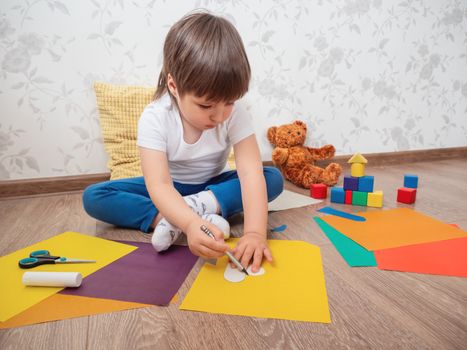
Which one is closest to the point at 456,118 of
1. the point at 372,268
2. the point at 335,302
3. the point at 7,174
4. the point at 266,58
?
the point at 266,58

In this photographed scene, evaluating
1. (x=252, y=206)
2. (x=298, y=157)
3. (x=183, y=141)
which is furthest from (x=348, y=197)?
(x=183, y=141)

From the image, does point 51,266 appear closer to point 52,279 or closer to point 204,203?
point 52,279

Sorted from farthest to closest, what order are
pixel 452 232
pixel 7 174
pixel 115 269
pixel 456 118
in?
pixel 456 118 → pixel 7 174 → pixel 452 232 → pixel 115 269

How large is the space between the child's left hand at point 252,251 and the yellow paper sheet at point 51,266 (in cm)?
26

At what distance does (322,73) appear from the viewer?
1662 mm

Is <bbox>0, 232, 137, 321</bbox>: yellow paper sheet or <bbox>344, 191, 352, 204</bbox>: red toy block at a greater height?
<bbox>0, 232, 137, 321</bbox>: yellow paper sheet

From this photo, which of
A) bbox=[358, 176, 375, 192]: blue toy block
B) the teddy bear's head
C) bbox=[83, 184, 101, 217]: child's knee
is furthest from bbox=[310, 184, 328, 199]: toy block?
bbox=[83, 184, 101, 217]: child's knee

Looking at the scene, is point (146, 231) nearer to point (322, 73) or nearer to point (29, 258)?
point (29, 258)

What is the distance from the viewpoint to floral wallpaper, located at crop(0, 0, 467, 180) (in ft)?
4.29

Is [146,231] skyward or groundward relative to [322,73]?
groundward

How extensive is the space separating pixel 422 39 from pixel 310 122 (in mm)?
775

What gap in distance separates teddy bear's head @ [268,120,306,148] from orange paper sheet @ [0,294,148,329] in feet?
3.57

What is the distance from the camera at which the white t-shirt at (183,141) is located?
79 centimetres

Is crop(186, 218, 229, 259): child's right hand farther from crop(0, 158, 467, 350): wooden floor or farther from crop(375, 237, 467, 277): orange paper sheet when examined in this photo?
crop(375, 237, 467, 277): orange paper sheet
